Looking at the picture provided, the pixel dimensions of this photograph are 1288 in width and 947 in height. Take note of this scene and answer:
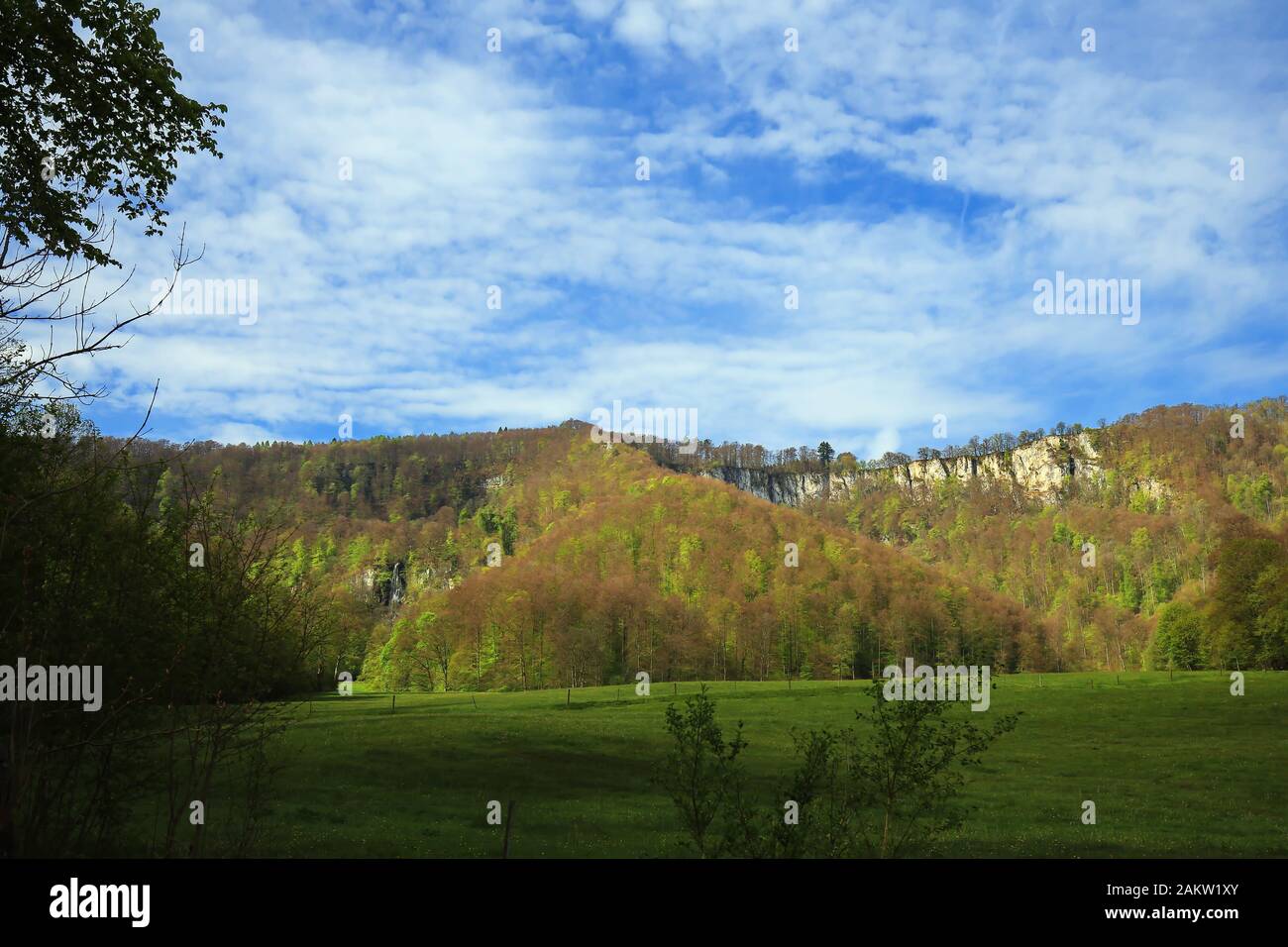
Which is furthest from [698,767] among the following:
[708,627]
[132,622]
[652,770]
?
[708,627]

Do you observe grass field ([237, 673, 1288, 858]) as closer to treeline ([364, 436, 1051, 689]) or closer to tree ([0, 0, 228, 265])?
tree ([0, 0, 228, 265])

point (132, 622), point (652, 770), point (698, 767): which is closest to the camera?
point (132, 622)

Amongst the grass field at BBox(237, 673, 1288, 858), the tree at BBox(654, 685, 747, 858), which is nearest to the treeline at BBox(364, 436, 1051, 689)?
the grass field at BBox(237, 673, 1288, 858)

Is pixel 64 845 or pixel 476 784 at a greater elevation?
pixel 64 845

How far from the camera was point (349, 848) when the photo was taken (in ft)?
76.0

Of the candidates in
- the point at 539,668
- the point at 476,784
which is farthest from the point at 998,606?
the point at 476,784

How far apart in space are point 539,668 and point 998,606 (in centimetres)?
8542

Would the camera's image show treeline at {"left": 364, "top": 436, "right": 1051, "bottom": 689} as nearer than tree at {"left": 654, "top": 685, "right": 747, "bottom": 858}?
No

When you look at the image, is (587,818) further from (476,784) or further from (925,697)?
(925,697)

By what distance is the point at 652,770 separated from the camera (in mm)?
20250

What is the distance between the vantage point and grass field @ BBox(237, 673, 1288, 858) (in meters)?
25.9

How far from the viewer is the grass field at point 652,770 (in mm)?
25859

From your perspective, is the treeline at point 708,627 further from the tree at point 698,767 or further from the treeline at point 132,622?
the treeline at point 132,622

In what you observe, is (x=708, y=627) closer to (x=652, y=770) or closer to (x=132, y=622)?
(x=652, y=770)
